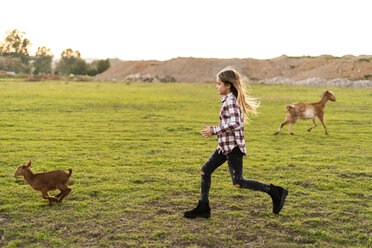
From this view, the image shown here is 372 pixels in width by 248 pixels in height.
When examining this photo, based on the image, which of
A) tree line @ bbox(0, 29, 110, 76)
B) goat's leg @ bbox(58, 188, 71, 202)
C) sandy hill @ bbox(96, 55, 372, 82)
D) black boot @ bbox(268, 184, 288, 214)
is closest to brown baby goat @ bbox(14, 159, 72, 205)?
goat's leg @ bbox(58, 188, 71, 202)

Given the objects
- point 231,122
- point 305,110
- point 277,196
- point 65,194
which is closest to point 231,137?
point 231,122

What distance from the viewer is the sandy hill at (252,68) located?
78312 millimetres

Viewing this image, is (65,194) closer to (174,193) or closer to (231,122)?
(174,193)

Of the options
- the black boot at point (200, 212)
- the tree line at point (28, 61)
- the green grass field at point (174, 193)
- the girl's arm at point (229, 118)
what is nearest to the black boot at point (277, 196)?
the green grass field at point (174, 193)

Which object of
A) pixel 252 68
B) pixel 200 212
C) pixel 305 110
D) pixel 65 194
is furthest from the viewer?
pixel 252 68

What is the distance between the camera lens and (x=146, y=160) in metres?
9.82

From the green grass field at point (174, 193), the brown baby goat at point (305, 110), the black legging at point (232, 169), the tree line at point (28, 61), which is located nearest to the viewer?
the green grass field at point (174, 193)

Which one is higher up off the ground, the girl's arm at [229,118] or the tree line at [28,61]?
the tree line at [28,61]

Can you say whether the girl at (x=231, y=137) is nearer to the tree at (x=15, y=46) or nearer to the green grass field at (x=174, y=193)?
the green grass field at (x=174, y=193)

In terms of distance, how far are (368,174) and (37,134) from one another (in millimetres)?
11349

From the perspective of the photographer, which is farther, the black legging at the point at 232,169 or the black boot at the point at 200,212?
the black boot at the point at 200,212

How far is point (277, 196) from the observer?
5848 millimetres

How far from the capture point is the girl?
5324 millimetres

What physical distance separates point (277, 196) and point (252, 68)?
342 ft
